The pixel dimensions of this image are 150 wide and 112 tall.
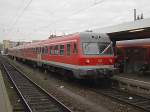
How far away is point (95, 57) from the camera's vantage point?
14703mm

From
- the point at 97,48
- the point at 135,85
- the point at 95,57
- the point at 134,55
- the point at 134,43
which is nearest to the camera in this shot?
the point at 135,85

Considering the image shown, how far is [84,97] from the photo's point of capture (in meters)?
12.8

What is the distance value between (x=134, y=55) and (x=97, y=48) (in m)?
6.82

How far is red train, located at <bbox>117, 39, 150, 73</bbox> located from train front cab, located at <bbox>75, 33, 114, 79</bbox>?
479 cm

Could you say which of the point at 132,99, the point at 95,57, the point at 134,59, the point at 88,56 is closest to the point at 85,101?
the point at 132,99

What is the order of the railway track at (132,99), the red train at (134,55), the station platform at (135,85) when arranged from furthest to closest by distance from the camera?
the red train at (134,55)
the station platform at (135,85)
the railway track at (132,99)

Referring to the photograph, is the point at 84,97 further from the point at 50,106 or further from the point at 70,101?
the point at 50,106

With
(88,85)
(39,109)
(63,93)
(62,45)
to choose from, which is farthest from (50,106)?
(62,45)

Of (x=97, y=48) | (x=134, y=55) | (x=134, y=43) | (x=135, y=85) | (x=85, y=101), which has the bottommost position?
(x=85, y=101)

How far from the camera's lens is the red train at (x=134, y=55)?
63.6 feet

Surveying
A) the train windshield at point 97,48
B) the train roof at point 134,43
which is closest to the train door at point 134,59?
the train roof at point 134,43

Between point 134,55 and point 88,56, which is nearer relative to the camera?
point 88,56

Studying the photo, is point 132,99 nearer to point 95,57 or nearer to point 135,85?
point 135,85

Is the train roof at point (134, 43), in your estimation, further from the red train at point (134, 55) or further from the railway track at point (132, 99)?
the railway track at point (132, 99)
